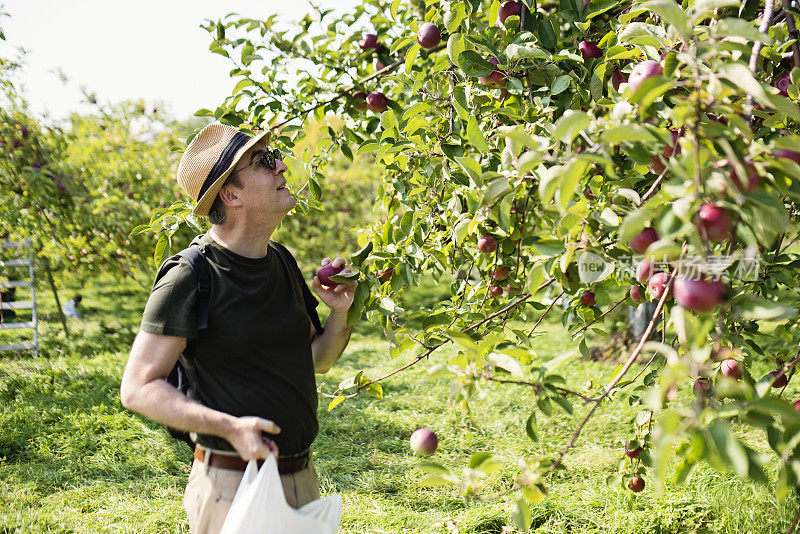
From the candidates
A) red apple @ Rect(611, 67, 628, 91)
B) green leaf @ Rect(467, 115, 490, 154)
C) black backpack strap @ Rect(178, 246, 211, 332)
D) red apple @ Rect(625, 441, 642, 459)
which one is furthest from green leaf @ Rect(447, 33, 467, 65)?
red apple @ Rect(625, 441, 642, 459)

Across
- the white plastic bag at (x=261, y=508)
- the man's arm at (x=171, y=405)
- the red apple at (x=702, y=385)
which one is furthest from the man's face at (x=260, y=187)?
the red apple at (x=702, y=385)

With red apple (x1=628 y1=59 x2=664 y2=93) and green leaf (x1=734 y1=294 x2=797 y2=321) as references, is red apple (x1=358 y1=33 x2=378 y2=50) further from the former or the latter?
green leaf (x1=734 y1=294 x2=797 y2=321)

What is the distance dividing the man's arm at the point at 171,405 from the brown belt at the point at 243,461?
170mm

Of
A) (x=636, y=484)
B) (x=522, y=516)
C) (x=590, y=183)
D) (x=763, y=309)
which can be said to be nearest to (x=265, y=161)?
(x=590, y=183)

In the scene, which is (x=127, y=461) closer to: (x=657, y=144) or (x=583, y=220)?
(x=583, y=220)

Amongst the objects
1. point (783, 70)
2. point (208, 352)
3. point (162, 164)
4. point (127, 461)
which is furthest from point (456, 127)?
point (162, 164)

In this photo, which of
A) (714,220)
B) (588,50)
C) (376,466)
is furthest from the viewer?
(376,466)

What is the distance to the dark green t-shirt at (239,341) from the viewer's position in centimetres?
140

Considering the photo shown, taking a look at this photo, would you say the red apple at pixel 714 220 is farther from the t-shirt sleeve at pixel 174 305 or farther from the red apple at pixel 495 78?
the t-shirt sleeve at pixel 174 305

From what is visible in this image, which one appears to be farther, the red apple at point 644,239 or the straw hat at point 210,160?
the straw hat at point 210,160

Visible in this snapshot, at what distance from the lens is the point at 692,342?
800 millimetres

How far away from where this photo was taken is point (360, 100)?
224cm

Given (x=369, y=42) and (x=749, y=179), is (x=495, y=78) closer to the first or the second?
(x=749, y=179)

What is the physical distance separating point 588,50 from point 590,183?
41 cm
